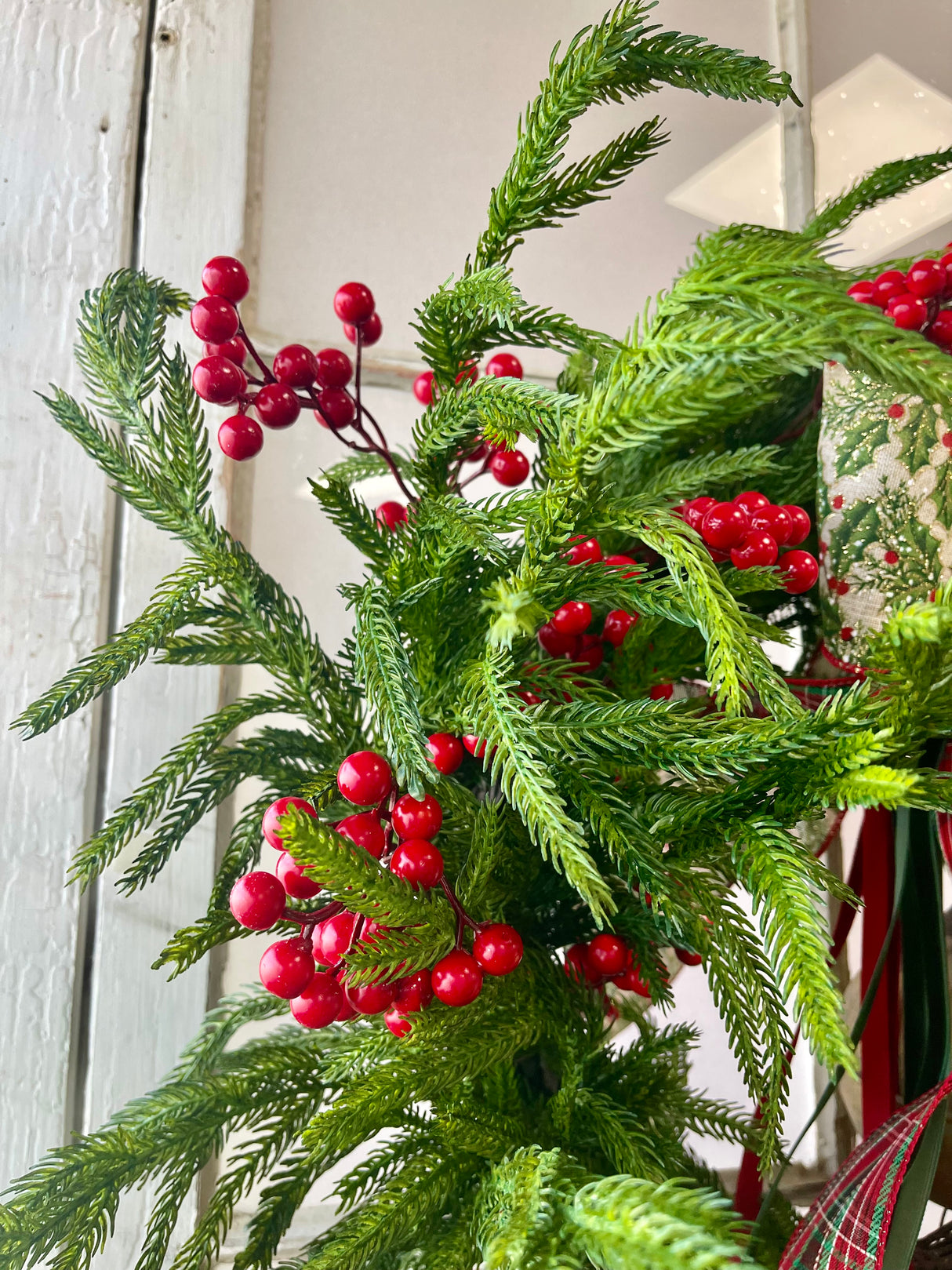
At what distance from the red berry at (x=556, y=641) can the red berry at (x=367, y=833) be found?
0.14 meters

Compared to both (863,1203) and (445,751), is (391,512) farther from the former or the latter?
(863,1203)

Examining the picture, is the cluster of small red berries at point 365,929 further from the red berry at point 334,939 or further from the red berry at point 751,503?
the red berry at point 751,503

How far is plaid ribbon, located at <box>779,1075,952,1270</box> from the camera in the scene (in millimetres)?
353

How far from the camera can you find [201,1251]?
421mm

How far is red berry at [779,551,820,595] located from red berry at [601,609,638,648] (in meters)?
0.08

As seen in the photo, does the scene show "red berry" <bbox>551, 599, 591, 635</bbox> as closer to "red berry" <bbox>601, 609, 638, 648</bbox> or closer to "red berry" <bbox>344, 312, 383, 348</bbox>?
"red berry" <bbox>601, 609, 638, 648</bbox>

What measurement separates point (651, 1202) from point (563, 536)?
0.63ft

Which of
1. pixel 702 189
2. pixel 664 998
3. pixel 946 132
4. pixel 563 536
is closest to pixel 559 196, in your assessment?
pixel 563 536

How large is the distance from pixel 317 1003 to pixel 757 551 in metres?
0.25

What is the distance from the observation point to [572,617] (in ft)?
1.38

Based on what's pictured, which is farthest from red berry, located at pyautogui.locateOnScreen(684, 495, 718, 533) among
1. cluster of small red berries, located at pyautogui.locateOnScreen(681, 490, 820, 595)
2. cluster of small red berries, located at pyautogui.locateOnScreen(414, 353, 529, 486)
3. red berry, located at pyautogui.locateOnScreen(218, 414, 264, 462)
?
red berry, located at pyautogui.locateOnScreen(218, 414, 264, 462)

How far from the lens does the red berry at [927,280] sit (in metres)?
0.48

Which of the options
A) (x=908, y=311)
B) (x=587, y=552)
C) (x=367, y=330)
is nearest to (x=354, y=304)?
(x=367, y=330)

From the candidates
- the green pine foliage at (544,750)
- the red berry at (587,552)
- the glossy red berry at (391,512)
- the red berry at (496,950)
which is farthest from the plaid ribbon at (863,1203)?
the glossy red berry at (391,512)
